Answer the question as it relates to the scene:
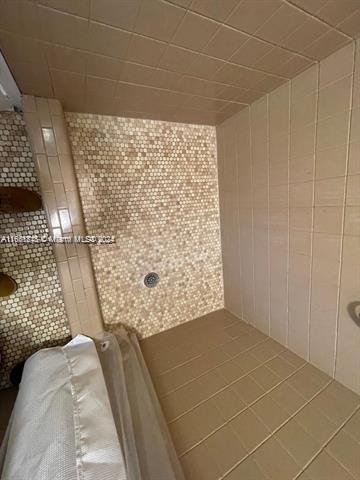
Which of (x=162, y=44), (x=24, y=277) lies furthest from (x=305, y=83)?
(x=24, y=277)

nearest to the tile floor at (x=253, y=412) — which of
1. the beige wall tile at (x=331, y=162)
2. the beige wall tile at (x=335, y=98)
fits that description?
the beige wall tile at (x=331, y=162)

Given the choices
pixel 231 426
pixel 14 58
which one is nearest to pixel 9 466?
pixel 231 426

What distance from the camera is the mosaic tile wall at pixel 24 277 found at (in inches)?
34.0

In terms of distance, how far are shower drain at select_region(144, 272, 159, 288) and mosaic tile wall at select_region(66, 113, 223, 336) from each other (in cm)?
3

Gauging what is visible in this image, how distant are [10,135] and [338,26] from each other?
1.26 m

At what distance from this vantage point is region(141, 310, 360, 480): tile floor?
0.65 meters

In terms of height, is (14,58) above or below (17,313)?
above

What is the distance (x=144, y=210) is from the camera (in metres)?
1.20

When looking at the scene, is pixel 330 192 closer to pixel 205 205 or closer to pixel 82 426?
pixel 205 205

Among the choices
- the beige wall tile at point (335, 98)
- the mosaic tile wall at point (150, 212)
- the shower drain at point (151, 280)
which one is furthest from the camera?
the shower drain at point (151, 280)

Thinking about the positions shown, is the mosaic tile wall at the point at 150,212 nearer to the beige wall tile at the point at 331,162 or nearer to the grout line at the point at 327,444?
the beige wall tile at the point at 331,162

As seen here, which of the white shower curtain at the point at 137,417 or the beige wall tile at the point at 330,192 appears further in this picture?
the beige wall tile at the point at 330,192

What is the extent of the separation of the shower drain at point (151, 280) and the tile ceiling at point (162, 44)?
36.8 inches

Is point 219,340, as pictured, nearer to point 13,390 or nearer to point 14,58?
point 13,390
